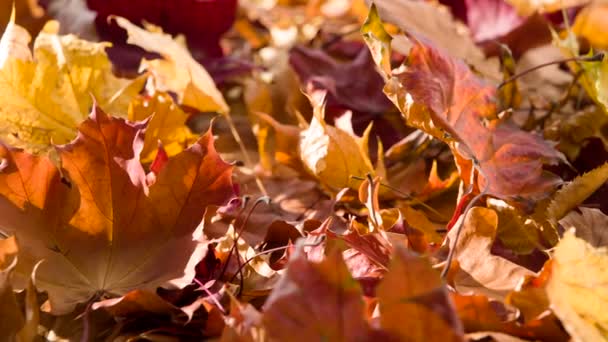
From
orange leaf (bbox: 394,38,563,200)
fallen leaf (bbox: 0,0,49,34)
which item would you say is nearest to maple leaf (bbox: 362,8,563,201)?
orange leaf (bbox: 394,38,563,200)

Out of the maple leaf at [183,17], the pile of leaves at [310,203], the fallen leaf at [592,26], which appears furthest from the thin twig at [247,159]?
the fallen leaf at [592,26]

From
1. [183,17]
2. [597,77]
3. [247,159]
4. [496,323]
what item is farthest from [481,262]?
[183,17]

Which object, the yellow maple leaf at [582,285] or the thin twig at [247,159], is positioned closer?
the yellow maple leaf at [582,285]

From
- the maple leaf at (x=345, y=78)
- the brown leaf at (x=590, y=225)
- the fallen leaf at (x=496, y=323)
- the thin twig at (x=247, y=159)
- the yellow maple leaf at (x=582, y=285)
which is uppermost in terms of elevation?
the yellow maple leaf at (x=582, y=285)

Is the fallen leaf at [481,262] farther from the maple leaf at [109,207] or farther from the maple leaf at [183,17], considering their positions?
the maple leaf at [183,17]

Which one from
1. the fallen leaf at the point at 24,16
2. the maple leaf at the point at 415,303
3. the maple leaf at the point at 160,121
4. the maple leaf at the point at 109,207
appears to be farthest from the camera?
the fallen leaf at the point at 24,16

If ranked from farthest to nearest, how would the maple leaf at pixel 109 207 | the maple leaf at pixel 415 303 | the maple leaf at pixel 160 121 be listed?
the maple leaf at pixel 160 121 < the maple leaf at pixel 109 207 < the maple leaf at pixel 415 303

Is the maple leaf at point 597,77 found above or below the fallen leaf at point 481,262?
above
